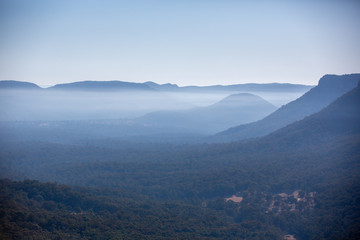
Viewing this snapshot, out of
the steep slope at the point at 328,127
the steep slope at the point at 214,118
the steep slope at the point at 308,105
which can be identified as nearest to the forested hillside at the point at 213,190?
the steep slope at the point at 328,127

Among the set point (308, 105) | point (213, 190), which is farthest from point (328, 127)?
Result: point (308, 105)

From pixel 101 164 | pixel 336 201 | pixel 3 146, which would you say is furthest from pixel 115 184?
pixel 3 146

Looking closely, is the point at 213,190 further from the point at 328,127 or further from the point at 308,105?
the point at 308,105

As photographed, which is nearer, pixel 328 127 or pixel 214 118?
pixel 328 127

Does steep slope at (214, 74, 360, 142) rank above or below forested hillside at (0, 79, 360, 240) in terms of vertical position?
above

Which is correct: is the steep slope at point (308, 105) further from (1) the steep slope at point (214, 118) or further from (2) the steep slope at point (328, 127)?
(1) the steep slope at point (214, 118)

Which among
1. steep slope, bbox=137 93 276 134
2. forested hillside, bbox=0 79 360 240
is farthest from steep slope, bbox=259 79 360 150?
steep slope, bbox=137 93 276 134

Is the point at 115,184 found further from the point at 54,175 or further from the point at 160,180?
the point at 54,175

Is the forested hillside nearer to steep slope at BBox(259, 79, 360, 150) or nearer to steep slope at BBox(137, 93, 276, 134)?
steep slope at BBox(259, 79, 360, 150)
